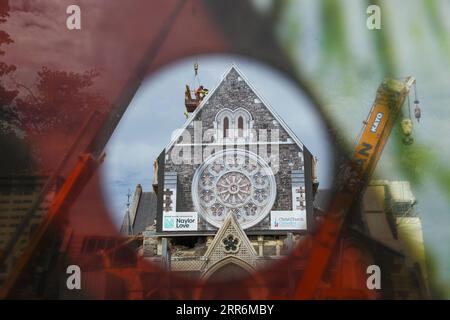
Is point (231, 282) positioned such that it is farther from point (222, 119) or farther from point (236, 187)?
point (222, 119)

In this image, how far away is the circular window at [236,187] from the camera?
9992 millimetres

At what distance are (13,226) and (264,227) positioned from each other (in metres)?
4.02

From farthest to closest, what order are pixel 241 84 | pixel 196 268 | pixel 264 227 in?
pixel 241 84 → pixel 264 227 → pixel 196 268

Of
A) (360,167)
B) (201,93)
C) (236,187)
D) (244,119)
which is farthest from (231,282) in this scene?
(201,93)

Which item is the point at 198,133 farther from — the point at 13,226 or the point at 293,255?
the point at 13,226

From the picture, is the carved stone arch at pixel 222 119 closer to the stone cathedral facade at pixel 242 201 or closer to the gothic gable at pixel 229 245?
the stone cathedral facade at pixel 242 201

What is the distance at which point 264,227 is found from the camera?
10008 millimetres

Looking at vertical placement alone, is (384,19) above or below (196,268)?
above

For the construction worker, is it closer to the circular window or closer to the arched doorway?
the circular window

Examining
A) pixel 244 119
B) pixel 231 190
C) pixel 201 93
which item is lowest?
pixel 231 190

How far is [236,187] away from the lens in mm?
10094

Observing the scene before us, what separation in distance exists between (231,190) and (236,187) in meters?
0.10
